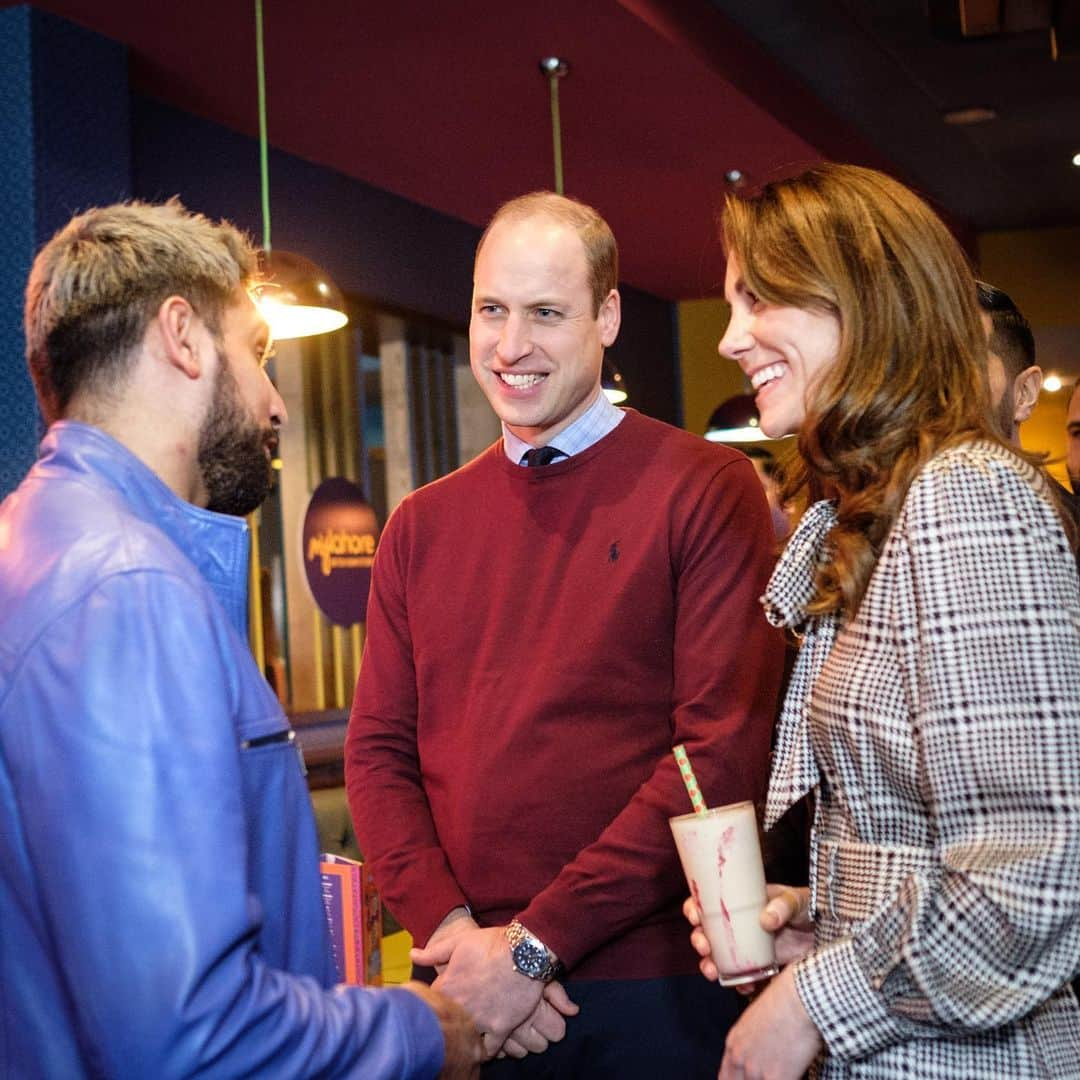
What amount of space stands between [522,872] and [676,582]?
1.53 ft

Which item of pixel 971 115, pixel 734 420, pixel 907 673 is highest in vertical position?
pixel 971 115

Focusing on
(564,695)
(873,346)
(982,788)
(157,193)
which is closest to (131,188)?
(157,193)

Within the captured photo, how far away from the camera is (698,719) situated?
6.21 feet

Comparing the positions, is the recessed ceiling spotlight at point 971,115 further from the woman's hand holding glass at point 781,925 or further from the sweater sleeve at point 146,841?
the sweater sleeve at point 146,841

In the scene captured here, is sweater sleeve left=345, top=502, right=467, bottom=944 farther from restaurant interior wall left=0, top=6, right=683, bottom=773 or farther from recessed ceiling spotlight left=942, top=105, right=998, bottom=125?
recessed ceiling spotlight left=942, top=105, right=998, bottom=125

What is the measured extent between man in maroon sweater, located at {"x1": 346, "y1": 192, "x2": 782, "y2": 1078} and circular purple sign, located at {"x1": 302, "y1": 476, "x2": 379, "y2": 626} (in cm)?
453

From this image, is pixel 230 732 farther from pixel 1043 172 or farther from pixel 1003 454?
pixel 1043 172

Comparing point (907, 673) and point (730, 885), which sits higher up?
point (907, 673)

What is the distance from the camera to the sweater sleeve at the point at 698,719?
1829mm

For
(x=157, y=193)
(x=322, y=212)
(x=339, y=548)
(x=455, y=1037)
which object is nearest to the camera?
(x=455, y=1037)

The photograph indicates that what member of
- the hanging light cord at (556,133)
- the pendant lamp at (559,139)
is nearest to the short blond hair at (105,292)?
the pendant lamp at (559,139)

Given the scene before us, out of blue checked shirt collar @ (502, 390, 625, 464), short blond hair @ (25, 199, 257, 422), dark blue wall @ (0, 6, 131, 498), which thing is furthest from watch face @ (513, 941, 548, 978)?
dark blue wall @ (0, 6, 131, 498)

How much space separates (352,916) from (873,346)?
3.80ft

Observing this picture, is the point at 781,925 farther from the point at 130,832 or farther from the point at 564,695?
the point at 130,832
